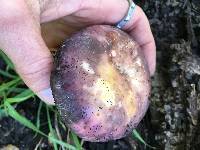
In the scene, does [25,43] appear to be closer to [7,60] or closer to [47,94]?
[47,94]

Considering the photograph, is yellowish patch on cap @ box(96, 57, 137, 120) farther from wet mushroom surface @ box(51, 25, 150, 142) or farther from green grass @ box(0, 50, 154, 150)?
green grass @ box(0, 50, 154, 150)

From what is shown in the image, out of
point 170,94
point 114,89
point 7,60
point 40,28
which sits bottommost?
point 170,94

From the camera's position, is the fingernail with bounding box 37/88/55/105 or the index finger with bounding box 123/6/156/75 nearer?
the fingernail with bounding box 37/88/55/105

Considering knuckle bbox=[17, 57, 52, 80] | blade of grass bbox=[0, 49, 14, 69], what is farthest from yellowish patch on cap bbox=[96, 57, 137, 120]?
blade of grass bbox=[0, 49, 14, 69]

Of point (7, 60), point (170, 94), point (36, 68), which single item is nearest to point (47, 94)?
point (36, 68)

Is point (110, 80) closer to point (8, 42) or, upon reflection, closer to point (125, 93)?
point (125, 93)

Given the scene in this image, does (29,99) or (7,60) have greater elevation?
(7,60)

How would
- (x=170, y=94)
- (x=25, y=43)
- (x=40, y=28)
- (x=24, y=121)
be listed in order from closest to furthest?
(x=25, y=43)
(x=40, y=28)
(x=24, y=121)
(x=170, y=94)
